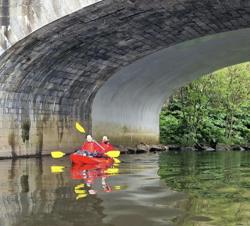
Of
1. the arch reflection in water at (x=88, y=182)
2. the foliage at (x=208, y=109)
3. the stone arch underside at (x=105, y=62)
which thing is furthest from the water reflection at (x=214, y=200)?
the foliage at (x=208, y=109)

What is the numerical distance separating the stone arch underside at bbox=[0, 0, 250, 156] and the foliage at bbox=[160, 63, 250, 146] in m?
4.54

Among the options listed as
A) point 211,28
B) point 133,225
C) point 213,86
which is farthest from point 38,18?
point 213,86

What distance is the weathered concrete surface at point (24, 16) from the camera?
45.7 ft

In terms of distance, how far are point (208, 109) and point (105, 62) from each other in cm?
1495

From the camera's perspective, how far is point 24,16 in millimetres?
14469

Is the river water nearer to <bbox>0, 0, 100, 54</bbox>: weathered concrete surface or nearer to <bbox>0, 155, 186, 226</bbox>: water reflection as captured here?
<bbox>0, 155, 186, 226</bbox>: water reflection

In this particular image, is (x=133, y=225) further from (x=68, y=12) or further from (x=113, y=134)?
(x=113, y=134)

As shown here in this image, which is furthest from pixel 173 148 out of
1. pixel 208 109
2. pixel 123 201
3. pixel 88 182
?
pixel 123 201

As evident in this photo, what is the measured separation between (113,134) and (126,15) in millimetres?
10946

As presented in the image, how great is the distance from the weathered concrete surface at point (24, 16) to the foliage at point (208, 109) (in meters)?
17.3

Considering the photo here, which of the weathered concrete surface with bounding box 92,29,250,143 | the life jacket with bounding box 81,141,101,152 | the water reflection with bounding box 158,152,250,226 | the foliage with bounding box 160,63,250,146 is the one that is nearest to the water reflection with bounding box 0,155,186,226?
the water reflection with bounding box 158,152,250,226

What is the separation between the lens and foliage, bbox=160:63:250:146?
30.8m

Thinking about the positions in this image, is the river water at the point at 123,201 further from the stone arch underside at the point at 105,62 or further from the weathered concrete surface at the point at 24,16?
the stone arch underside at the point at 105,62

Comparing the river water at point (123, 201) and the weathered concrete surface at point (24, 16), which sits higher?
the weathered concrete surface at point (24, 16)
